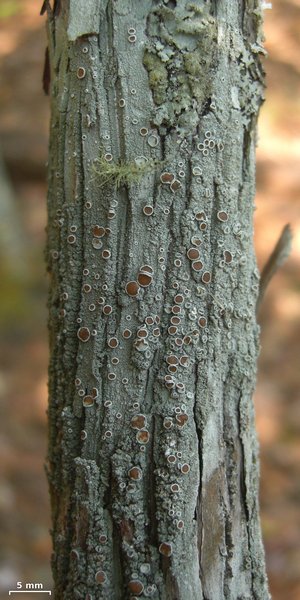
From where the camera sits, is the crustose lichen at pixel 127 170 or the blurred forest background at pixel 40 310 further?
the blurred forest background at pixel 40 310

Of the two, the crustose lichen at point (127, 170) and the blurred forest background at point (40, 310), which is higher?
the blurred forest background at point (40, 310)

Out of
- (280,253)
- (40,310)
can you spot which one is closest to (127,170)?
(280,253)

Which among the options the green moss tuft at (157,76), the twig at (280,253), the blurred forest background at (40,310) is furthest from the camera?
the blurred forest background at (40,310)

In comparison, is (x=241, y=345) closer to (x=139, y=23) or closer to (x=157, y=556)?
(x=157, y=556)

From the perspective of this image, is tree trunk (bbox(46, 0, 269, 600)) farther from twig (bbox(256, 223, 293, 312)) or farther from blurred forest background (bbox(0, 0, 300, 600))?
blurred forest background (bbox(0, 0, 300, 600))

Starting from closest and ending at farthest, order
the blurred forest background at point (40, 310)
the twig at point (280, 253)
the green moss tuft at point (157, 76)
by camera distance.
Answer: the green moss tuft at point (157, 76)
the twig at point (280, 253)
the blurred forest background at point (40, 310)

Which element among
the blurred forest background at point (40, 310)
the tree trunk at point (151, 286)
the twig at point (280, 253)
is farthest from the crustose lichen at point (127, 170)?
the blurred forest background at point (40, 310)

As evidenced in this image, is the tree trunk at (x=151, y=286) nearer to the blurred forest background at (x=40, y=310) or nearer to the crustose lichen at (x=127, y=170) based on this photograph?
the crustose lichen at (x=127, y=170)
